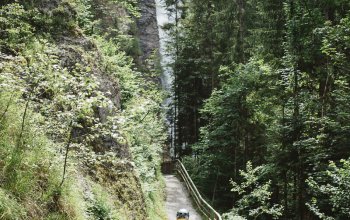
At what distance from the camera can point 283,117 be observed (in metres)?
16.1

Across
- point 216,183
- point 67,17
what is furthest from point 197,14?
point 67,17

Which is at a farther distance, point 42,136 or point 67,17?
point 67,17

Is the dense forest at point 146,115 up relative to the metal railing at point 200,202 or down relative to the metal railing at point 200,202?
up

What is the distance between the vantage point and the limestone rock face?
4741 centimetres

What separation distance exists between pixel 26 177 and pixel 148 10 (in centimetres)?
4637

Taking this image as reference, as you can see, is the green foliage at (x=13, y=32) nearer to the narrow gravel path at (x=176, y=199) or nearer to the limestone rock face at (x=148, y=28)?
the narrow gravel path at (x=176, y=199)

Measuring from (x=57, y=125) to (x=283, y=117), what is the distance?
12.8 m

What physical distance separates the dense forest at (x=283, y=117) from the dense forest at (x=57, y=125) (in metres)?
6.82

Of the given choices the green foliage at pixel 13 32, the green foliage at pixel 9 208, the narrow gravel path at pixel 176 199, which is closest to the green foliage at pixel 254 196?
the narrow gravel path at pixel 176 199

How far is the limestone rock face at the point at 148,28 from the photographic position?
47.4 meters

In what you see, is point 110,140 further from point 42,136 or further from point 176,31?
point 176,31

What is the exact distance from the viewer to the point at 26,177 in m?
4.78

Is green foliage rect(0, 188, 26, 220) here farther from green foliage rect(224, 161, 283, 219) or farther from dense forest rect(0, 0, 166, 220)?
green foliage rect(224, 161, 283, 219)

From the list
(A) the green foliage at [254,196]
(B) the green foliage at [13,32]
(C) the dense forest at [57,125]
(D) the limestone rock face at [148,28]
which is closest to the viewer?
(C) the dense forest at [57,125]
